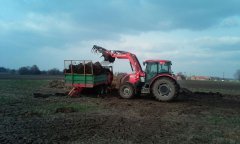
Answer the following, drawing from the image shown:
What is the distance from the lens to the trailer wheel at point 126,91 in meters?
19.5

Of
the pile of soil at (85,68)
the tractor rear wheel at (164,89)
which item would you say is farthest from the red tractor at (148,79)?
the pile of soil at (85,68)

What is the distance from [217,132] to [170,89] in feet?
27.8

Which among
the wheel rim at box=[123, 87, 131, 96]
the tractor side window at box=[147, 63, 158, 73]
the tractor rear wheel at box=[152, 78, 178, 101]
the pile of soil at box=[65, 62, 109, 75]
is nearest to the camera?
the tractor rear wheel at box=[152, 78, 178, 101]

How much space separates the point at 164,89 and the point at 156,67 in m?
1.44

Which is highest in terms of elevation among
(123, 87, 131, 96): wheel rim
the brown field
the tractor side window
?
the tractor side window

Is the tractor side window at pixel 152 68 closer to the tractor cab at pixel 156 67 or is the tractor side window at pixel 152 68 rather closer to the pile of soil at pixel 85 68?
the tractor cab at pixel 156 67

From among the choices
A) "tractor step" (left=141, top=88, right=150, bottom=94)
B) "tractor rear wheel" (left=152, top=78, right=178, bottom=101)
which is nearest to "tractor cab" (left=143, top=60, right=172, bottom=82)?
"tractor step" (left=141, top=88, right=150, bottom=94)

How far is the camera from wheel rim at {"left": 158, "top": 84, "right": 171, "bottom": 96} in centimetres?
1873

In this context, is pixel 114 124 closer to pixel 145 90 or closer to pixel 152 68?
pixel 145 90

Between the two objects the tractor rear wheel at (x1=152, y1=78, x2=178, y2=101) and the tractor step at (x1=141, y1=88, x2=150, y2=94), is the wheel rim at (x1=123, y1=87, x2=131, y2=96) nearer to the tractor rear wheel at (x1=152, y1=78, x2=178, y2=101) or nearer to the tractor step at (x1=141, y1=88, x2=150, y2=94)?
the tractor step at (x1=141, y1=88, x2=150, y2=94)

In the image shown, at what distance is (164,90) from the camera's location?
18828mm

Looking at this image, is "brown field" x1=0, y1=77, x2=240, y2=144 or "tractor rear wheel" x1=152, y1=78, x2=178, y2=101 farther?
"tractor rear wheel" x1=152, y1=78, x2=178, y2=101

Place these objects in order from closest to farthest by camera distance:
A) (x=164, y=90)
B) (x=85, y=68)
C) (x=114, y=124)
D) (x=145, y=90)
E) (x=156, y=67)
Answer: (x=114, y=124) < (x=164, y=90) < (x=156, y=67) < (x=145, y=90) < (x=85, y=68)

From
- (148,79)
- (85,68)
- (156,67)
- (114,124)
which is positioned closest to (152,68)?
(156,67)
